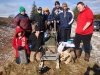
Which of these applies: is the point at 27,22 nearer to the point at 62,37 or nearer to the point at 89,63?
the point at 62,37

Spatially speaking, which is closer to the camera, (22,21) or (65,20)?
(22,21)

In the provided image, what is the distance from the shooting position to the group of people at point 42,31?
6118 mm

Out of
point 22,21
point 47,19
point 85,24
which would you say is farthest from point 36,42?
point 85,24

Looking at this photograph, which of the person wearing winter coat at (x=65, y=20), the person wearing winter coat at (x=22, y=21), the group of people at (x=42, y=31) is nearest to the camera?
the group of people at (x=42, y=31)

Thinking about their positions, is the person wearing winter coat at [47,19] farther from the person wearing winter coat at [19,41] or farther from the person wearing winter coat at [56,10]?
the person wearing winter coat at [19,41]

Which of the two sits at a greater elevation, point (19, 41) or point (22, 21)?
point (22, 21)

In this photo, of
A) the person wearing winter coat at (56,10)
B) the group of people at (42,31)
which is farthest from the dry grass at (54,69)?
the person wearing winter coat at (56,10)

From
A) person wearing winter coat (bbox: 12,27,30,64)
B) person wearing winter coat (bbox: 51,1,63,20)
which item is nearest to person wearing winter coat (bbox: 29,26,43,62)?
person wearing winter coat (bbox: 12,27,30,64)

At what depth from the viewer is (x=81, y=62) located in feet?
20.8

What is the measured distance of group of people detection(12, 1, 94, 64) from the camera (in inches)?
241

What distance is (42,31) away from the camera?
6.83m

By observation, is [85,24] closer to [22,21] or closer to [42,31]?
[42,31]

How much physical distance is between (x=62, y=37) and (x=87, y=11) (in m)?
2.02

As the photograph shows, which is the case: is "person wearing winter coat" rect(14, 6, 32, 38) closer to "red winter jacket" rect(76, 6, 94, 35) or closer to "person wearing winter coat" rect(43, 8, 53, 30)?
"person wearing winter coat" rect(43, 8, 53, 30)
